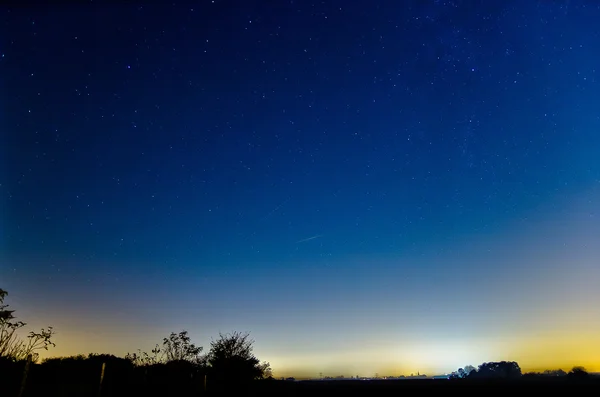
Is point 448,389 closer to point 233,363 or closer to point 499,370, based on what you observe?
point 233,363

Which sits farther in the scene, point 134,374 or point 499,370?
point 499,370

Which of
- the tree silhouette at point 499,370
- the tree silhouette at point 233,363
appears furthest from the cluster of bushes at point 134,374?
the tree silhouette at point 499,370

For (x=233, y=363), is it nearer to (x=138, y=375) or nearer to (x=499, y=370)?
(x=138, y=375)

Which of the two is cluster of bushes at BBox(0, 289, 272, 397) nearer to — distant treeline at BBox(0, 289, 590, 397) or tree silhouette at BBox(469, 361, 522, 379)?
distant treeline at BBox(0, 289, 590, 397)

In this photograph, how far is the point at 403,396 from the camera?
25.0 m

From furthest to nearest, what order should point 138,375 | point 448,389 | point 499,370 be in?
point 499,370 → point 448,389 → point 138,375

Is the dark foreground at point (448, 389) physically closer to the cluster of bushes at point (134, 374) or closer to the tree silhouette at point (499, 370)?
the cluster of bushes at point (134, 374)

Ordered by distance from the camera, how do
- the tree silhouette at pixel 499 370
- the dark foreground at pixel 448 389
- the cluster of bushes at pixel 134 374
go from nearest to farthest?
the cluster of bushes at pixel 134 374 → the dark foreground at pixel 448 389 → the tree silhouette at pixel 499 370

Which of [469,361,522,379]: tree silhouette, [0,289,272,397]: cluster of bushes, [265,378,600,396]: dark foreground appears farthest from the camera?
[469,361,522,379]: tree silhouette

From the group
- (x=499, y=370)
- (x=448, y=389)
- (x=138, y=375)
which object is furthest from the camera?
(x=499, y=370)

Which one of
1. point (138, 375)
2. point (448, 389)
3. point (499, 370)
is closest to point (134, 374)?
point (138, 375)

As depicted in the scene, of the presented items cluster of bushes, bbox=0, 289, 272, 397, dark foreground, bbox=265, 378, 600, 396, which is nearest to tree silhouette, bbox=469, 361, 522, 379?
dark foreground, bbox=265, 378, 600, 396

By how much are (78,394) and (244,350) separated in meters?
23.5

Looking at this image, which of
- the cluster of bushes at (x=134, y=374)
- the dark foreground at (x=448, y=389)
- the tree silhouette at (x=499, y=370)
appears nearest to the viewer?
the cluster of bushes at (x=134, y=374)
